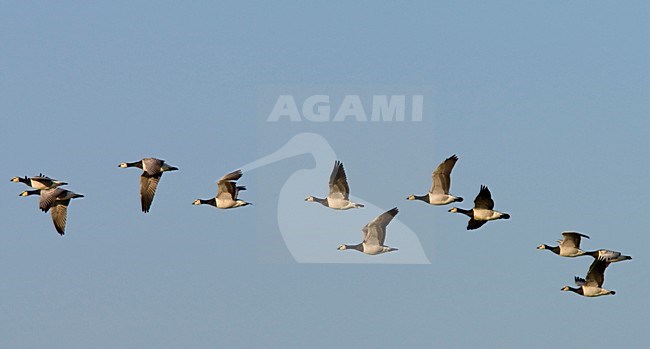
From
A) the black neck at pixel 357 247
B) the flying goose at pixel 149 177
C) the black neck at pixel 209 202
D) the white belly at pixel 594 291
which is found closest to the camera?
the flying goose at pixel 149 177

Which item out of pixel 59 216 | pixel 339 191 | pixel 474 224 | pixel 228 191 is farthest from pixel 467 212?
pixel 59 216

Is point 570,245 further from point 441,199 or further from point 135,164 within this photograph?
point 135,164

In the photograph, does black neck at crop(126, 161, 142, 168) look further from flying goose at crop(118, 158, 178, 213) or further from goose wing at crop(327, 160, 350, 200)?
goose wing at crop(327, 160, 350, 200)

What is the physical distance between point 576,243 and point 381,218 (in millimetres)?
4258

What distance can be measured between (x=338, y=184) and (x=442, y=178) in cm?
231

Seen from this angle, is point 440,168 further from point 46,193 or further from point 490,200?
point 46,193

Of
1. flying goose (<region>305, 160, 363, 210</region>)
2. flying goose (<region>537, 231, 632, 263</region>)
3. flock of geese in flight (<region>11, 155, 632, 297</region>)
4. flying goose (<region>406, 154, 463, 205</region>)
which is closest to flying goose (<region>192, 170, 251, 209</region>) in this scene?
flock of geese in flight (<region>11, 155, 632, 297</region>)

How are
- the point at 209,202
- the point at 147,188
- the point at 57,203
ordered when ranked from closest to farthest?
the point at 147,188, the point at 57,203, the point at 209,202

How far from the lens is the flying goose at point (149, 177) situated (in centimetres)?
3450

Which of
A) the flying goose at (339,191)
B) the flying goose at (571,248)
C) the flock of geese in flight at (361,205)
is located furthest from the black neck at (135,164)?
the flying goose at (571,248)

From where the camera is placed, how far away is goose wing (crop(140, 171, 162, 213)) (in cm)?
3450

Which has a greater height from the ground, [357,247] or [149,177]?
[149,177]

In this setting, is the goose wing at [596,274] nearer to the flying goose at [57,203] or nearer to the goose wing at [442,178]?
the goose wing at [442,178]

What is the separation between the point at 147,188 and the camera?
34656mm
